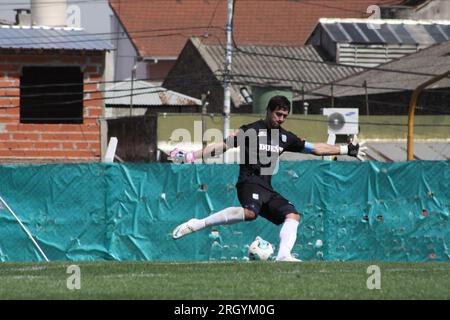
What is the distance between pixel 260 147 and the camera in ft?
47.0

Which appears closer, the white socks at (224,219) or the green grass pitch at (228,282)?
the green grass pitch at (228,282)

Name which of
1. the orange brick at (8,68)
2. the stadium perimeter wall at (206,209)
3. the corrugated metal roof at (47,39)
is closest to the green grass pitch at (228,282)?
the stadium perimeter wall at (206,209)

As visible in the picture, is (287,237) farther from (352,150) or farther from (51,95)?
(51,95)

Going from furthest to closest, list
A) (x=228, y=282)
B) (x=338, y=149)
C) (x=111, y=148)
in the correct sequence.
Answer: (x=111, y=148) < (x=338, y=149) < (x=228, y=282)

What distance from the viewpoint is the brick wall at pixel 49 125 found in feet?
119

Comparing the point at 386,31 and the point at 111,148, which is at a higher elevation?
the point at 386,31

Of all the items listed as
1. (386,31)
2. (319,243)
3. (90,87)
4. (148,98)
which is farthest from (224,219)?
(386,31)

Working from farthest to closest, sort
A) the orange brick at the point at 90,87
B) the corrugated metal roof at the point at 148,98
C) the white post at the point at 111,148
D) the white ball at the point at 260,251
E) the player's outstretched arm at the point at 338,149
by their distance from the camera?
the corrugated metal roof at the point at 148,98
the orange brick at the point at 90,87
the white post at the point at 111,148
the white ball at the point at 260,251
the player's outstretched arm at the point at 338,149

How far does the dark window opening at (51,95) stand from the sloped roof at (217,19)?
31.2 metres

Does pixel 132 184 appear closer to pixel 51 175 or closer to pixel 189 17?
pixel 51 175

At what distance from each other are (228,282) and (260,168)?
3228 mm

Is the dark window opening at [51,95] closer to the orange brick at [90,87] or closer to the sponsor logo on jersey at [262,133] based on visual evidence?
the orange brick at [90,87]

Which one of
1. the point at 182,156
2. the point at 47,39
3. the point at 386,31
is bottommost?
the point at 182,156
